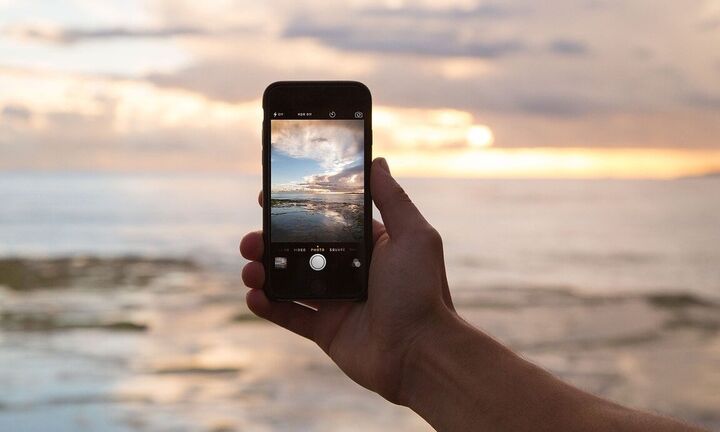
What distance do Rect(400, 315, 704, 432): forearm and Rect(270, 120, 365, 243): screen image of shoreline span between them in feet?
1.63

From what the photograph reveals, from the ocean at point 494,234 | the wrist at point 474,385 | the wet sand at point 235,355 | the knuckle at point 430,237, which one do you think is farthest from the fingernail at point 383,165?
the ocean at point 494,234

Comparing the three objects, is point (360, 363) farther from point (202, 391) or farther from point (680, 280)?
point (680, 280)

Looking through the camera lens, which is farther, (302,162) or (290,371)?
(290,371)

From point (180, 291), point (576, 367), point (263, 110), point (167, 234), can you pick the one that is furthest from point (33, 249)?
point (263, 110)

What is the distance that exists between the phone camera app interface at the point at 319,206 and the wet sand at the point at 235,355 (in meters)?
4.21

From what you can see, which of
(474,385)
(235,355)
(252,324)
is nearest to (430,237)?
(474,385)

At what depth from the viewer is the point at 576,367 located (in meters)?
8.38

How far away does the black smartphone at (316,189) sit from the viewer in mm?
2336

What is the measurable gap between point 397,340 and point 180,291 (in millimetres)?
10677

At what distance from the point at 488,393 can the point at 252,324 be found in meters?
8.42

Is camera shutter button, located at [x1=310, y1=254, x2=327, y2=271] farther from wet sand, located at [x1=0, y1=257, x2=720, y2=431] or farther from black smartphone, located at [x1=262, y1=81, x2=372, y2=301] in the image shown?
wet sand, located at [x1=0, y1=257, x2=720, y2=431]

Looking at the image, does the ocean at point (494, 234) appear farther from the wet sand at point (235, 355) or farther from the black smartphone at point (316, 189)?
the black smartphone at point (316, 189)

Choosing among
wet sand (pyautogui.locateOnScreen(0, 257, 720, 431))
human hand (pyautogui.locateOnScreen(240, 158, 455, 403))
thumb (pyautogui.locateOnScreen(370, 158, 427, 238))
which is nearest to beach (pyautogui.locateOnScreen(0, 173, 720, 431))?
wet sand (pyautogui.locateOnScreen(0, 257, 720, 431))

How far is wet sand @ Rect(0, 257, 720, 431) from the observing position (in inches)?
266
